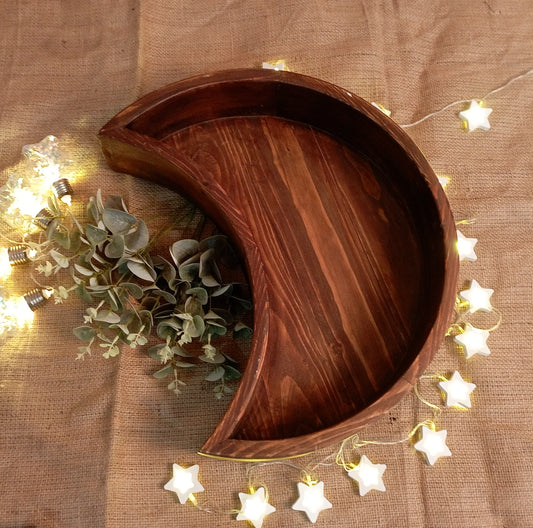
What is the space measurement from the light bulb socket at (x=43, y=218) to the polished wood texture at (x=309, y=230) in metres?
0.13

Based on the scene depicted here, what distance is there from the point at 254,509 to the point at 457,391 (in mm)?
348

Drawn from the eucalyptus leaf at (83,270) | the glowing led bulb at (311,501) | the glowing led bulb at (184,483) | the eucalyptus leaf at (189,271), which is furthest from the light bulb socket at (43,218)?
the glowing led bulb at (311,501)

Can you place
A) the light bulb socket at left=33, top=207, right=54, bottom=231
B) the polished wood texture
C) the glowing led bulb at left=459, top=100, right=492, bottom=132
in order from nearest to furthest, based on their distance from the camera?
the polished wood texture, the light bulb socket at left=33, top=207, right=54, bottom=231, the glowing led bulb at left=459, top=100, right=492, bottom=132

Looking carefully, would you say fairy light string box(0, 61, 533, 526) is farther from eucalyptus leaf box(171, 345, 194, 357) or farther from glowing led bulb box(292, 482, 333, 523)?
eucalyptus leaf box(171, 345, 194, 357)

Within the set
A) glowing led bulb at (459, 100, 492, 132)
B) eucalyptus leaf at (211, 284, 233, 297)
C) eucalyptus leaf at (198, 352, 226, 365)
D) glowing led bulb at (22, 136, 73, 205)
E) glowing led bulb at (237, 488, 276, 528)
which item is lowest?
glowing led bulb at (237, 488, 276, 528)

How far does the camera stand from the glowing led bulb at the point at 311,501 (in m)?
0.78

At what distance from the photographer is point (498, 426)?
84cm

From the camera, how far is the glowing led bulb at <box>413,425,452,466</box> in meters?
0.81

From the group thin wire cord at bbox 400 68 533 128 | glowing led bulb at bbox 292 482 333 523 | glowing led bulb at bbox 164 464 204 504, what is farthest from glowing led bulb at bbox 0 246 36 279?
thin wire cord at bbox 400 68 533 128

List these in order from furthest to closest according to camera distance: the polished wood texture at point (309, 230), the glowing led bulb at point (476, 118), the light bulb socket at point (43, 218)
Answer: the glowing led bulb at point (476, 118) < the light bulb socket at point (43, 218) < the polished wood texture at point (309, 230)

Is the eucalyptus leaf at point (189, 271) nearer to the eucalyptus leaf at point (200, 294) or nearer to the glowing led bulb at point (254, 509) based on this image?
the eucalyptus leaf at point (200, 294)

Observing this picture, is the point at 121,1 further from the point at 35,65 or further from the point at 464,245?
the point at 464,245

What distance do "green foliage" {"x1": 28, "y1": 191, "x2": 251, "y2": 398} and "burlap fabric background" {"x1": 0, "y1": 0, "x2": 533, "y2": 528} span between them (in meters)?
0.06

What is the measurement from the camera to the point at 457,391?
83cm
